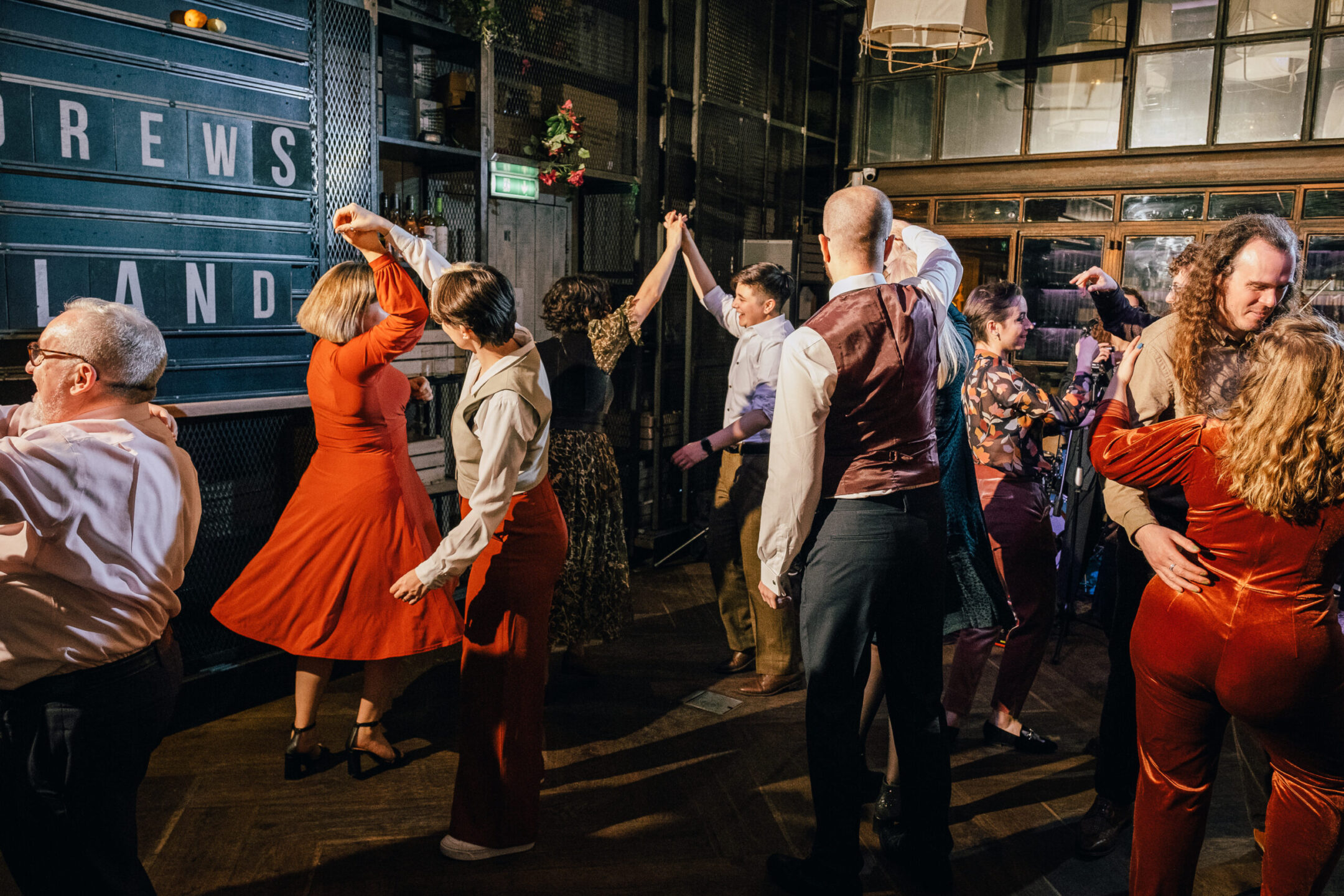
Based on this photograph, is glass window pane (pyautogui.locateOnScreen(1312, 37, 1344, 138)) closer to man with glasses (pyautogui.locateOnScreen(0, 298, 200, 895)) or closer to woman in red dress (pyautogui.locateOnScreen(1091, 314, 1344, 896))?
woman in red dress (pyautogui.locateOnScreen(1091, 314, 1344, 896))

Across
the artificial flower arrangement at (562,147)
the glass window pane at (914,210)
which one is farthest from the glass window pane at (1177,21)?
the artificial flower arrangement at (562,147)

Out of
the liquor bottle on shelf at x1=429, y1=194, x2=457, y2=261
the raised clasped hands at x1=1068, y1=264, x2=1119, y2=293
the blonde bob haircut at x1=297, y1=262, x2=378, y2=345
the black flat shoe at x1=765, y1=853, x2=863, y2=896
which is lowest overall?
the black flat shoe at x1=765, y1=853, x2=863, y2=896

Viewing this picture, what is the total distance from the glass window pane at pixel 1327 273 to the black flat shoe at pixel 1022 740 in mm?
4698

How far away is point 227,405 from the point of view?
11.5 feet

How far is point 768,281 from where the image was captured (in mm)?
3912

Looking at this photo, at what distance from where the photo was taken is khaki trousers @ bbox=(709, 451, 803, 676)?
3.92 meters

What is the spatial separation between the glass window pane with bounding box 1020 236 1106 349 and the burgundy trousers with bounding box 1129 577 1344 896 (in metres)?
5.89

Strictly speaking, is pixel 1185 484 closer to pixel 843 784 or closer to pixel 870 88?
pixel 843 784

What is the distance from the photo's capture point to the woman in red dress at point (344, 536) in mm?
2939

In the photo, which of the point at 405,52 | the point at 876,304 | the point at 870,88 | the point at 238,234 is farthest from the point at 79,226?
the point at 870,88

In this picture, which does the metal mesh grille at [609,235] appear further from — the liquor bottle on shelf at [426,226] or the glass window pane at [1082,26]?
the glass window pane at [1082,26]

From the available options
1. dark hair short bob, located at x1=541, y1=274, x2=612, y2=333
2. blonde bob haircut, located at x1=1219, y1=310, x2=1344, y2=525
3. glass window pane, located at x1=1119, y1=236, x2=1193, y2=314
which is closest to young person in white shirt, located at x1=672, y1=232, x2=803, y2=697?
dark hair short bob, located at x1=541, y1=274, x2=612, y2=333

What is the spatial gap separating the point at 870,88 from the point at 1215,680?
7.13 m

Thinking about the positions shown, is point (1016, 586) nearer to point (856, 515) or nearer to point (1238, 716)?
point (856, 515)
